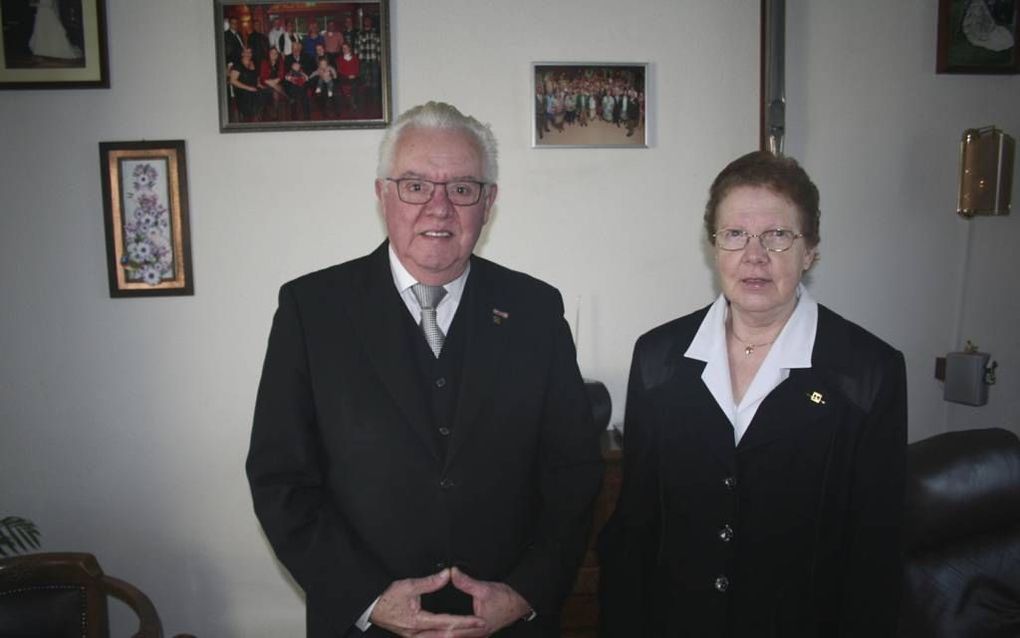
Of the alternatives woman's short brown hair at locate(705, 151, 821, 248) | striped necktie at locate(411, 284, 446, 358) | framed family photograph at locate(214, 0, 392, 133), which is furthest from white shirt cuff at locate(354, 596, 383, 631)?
framed family photograph at locate(214, 0, 392, 133)

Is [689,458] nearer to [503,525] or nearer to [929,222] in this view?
[503,525]

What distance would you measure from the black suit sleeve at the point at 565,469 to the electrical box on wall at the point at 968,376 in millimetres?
1913

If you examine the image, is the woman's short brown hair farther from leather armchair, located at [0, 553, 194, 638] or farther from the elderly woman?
leather armchair, located at [0, 553, 194, 638]

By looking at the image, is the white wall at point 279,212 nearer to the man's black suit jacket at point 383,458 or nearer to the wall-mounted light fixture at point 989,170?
the wall-mounted light fixture at point 989,170

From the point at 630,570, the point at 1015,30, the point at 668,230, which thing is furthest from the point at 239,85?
the point at 1015,30

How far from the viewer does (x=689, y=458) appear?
134 centimetres

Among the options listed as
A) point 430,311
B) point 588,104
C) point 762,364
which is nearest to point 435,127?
point 430,311

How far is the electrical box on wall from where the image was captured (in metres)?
2.53

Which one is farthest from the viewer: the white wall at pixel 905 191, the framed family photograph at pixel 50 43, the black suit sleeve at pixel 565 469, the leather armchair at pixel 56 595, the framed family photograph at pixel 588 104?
the white wall at pixel 905 191

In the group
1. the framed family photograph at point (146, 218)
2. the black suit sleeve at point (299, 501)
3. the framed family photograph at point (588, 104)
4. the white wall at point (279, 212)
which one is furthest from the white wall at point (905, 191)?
the framed family photograph at point (146, 218)

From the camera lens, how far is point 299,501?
4.12 ft

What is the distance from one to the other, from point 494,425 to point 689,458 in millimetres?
403

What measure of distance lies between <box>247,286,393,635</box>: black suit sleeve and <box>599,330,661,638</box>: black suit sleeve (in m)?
0.49

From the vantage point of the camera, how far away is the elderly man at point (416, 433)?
49.5 inches
